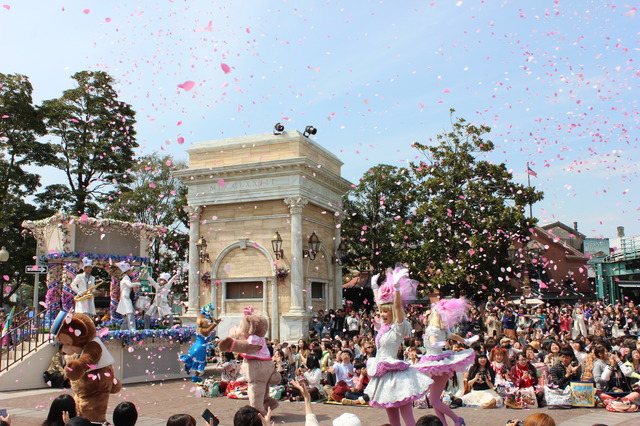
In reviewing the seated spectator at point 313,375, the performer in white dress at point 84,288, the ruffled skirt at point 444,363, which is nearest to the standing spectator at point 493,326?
the seated spectator at point 313,375

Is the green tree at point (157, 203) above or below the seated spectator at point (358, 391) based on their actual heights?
above

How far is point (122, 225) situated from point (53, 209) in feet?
44.5

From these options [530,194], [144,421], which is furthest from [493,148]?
[144,421]

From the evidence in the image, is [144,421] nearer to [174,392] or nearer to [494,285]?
[174,392]

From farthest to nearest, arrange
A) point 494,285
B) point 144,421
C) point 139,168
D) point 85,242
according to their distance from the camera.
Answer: point 139,168, point 494,285, point 85,242, point 144,421

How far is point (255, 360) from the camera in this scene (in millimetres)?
9047

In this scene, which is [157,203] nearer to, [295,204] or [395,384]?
[295,204]

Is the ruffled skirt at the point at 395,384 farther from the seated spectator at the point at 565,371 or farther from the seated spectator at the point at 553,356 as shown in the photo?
the seated spectator at the point at 553,356

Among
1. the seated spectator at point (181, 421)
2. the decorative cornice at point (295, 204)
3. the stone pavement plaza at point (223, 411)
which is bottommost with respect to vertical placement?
the stone pavement plaza at point (223, 411)

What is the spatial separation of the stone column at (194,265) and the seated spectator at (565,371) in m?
17.1

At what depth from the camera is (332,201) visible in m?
28.0

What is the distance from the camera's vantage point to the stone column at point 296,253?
23906 mm

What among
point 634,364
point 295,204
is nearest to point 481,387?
point 634,364

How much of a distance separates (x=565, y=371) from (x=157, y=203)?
28.3 m
